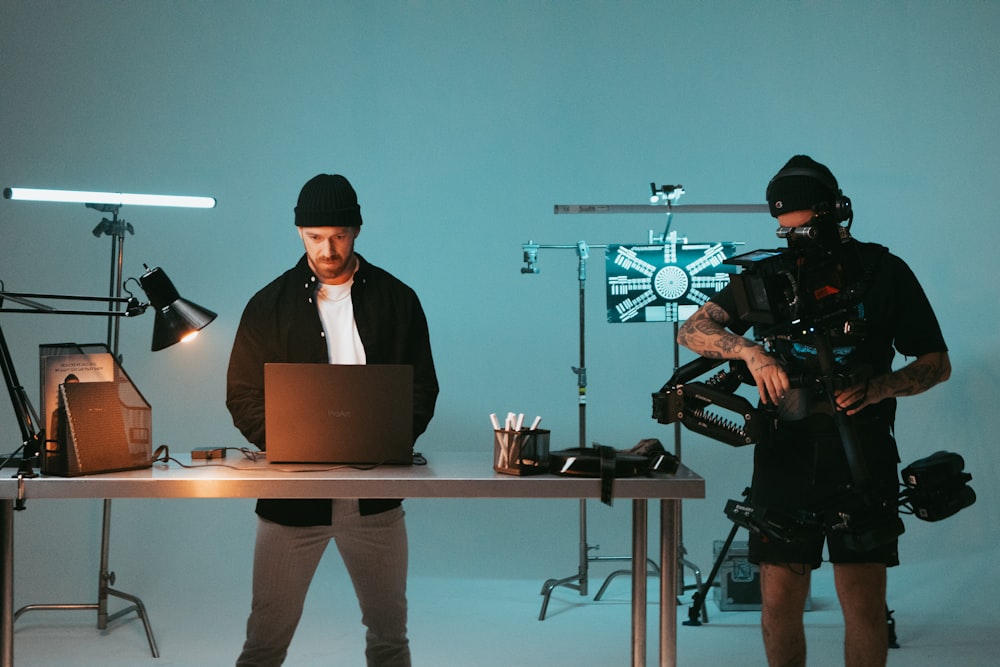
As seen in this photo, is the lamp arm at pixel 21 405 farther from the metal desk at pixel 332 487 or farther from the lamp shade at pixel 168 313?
the lamp shade at pixel 168 313

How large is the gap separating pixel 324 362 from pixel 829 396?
136 centimetres

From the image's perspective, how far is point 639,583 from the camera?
2.40m

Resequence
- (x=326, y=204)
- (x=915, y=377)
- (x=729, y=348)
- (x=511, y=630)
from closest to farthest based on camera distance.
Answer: (x=915, y=377) → (x=729, y=348) → (x=326, y=204) → (x=511, y=630)

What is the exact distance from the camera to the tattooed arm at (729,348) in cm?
241

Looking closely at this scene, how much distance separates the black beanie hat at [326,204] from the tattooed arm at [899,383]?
1.40m

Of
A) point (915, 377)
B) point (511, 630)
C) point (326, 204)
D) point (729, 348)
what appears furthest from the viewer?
point (511, 630)

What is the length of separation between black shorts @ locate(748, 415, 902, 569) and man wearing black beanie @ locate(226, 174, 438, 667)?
0.95m

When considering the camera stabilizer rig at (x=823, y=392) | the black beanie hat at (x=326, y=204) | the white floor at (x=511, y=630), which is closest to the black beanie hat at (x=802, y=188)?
the camera stabilizer rig at (x=823, y=392)

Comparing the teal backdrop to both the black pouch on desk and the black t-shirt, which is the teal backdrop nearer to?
the black t-shirt

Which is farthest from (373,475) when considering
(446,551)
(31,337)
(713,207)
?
(31,337)

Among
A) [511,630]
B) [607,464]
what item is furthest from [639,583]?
[511,630]

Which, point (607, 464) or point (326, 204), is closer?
point (607, 464)

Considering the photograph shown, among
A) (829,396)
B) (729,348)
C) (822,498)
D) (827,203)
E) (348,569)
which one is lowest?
(348,569)

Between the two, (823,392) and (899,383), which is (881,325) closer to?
(899,383)
